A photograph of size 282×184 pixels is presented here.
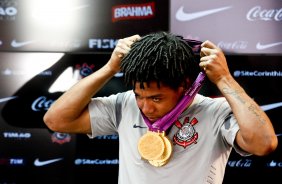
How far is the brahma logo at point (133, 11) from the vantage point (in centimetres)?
280

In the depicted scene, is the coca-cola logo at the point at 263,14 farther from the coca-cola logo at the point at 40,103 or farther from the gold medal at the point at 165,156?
the gold medal at the point at 165,156

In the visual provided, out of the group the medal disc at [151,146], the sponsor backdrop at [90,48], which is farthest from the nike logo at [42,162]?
the medal disc at [151,146]

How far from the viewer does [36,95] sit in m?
2.85

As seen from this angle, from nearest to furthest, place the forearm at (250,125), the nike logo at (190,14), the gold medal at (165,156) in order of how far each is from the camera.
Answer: the forearm at (250,125) < the gold medal at (165,156) < the nike logo at (190,14)

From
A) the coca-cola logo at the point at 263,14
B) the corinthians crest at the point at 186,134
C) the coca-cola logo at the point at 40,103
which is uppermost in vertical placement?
the coca-cola logo at the point at 263,14

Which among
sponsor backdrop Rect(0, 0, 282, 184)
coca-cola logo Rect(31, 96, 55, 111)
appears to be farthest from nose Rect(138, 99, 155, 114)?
coca-cola logo Rect(31, 96, 55, 111)

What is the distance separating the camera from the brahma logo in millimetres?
2805

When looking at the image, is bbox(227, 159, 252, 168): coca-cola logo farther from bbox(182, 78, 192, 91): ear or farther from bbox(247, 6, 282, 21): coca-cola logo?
bbox(182, 78, 192, 91): ear

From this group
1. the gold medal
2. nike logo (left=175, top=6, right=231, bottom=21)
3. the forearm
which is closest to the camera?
the forearm

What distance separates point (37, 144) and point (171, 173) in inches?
64.8

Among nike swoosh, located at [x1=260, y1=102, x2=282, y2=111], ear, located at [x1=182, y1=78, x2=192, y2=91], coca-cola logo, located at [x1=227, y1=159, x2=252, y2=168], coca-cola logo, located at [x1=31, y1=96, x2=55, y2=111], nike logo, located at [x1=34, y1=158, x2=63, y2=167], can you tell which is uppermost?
ear, located at [x1=182, y1=78, x2=192, y2=91]

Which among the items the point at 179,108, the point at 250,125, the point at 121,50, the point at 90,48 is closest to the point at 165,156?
the point at 179,108

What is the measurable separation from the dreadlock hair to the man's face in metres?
0.02

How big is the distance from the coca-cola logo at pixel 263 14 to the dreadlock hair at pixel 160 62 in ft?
4.77
